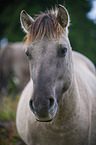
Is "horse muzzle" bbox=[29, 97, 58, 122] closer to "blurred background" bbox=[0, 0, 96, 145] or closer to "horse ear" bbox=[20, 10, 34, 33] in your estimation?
"horse ear" bbox=[20, 10, 34, 33]

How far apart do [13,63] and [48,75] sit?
7.92m

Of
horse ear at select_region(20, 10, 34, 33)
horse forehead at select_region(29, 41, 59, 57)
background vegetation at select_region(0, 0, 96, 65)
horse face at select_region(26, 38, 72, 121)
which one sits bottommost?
horse face at select_region(26, 38, 72, 121)

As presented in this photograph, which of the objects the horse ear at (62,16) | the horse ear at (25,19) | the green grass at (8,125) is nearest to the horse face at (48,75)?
the horse ear at (62,16)

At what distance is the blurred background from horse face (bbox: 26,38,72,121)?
6.70m

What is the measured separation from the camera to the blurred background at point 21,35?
9.39 metres

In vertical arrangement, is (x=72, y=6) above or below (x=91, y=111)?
above

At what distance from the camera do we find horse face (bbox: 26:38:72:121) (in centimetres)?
179

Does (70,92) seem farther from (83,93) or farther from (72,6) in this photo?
(72,6)

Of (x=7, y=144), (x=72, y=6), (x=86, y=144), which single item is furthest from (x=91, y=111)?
(x=72, y=6)

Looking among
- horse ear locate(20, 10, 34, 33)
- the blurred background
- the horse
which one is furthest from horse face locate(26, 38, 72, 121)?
the blurred background

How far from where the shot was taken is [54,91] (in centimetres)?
194

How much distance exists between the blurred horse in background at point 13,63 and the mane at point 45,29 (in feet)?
23.1

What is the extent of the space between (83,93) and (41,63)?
1.12 metres

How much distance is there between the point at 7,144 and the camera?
4008 millimetres
